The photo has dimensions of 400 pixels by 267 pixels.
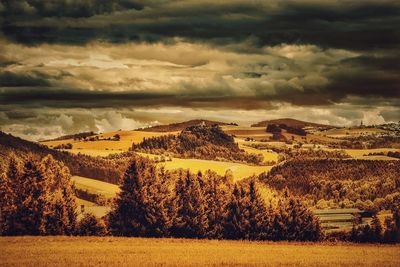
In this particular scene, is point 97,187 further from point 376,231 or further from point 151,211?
point 376,231

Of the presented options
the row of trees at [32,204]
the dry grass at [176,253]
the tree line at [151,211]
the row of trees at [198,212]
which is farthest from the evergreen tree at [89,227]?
the dry grass at [176,253]

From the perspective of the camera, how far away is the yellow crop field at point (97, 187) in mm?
176125

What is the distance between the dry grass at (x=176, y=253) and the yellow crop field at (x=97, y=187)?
8318 cm

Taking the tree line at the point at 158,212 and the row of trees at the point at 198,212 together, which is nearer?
the tree line at the point at 158,212

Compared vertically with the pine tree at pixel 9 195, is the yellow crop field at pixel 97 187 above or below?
below

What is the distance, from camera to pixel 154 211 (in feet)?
343

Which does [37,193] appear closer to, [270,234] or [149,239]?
[149,239]

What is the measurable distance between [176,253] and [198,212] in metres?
29.2

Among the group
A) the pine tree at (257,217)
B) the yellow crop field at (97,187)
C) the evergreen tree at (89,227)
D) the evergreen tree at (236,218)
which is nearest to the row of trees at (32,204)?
the evergreen tree at (89,227)

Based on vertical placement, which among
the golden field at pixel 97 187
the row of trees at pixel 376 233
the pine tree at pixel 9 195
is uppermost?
the pine tree at pixel 9 195

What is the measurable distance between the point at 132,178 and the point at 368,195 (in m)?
85.7

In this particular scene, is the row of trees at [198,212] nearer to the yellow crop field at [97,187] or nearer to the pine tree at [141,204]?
the pine tree at [141,204]

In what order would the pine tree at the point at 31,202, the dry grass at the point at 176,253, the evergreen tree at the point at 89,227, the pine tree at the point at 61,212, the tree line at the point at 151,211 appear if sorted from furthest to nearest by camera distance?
1. the tree line at the point at 151,211
2. the evergreen tree at the point at 89,227
3. the pine tree at the point at 61,212
4. the pine tree at the point at 31,202
5. the dry grass at the point at 176,253

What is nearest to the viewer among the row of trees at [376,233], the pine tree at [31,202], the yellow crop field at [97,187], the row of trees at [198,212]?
the pine tree at [31,202]
